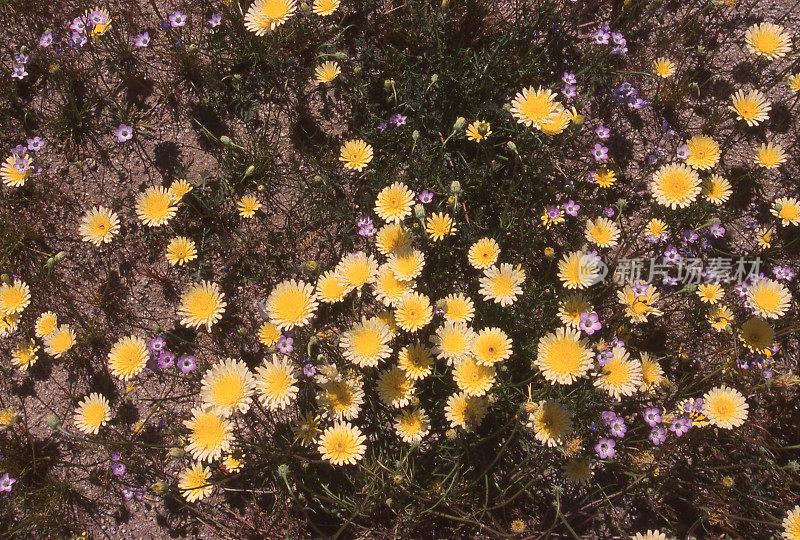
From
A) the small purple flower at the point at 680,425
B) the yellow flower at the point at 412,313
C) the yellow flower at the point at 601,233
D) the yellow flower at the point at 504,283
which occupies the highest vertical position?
the yellow flower at the point at 601,233

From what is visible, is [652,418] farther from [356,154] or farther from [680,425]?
[356,154]

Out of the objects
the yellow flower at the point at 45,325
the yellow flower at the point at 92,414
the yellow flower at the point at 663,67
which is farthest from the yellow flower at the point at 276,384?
the yellow flower at the point at 663,67

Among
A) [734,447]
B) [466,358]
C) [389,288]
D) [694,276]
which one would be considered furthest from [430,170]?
[734,447]

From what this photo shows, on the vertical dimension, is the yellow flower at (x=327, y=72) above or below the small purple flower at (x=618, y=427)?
above

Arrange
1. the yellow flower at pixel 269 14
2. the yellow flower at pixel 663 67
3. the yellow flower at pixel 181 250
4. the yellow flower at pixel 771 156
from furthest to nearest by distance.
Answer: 1. the yellow flower at pixel 663 67
2. the yellow flower at pixel 771 156
3. the yellow flower at pixel 181 250
4. the yellow flower at pixel 269 14

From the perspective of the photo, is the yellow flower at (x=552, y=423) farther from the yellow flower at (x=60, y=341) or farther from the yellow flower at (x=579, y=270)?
the yellow flower at (x=60, y=341)
